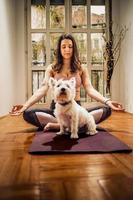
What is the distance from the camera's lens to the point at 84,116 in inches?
90.0

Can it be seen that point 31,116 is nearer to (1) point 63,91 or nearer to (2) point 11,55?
(1) point 63,91

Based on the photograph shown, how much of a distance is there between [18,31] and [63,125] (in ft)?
11.3

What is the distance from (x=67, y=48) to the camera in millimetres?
2631

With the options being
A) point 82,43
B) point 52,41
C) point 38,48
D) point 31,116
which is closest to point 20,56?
point 38,48

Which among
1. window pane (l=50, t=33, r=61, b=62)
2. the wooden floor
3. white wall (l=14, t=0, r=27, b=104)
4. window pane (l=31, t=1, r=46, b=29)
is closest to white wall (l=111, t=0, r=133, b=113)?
window pane (l=50, t=33, r=61, b=62)

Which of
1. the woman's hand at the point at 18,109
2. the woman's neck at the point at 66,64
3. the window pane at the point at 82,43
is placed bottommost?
the woman's hand at the point at 18,109

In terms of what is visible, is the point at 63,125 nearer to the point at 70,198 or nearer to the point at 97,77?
the point at 70,198

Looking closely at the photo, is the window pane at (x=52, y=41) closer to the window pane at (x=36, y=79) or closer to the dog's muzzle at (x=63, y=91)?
the window pane at (x=36, y=79)

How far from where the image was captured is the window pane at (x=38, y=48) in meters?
5.50

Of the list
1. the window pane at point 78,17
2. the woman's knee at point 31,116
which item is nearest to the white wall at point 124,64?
the window pane at point 78,17

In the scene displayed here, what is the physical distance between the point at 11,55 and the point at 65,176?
381cm

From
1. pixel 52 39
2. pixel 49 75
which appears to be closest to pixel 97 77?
pixel 52 39

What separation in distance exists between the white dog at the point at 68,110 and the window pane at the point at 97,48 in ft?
11.0

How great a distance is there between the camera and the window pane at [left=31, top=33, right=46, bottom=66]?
5500mm
